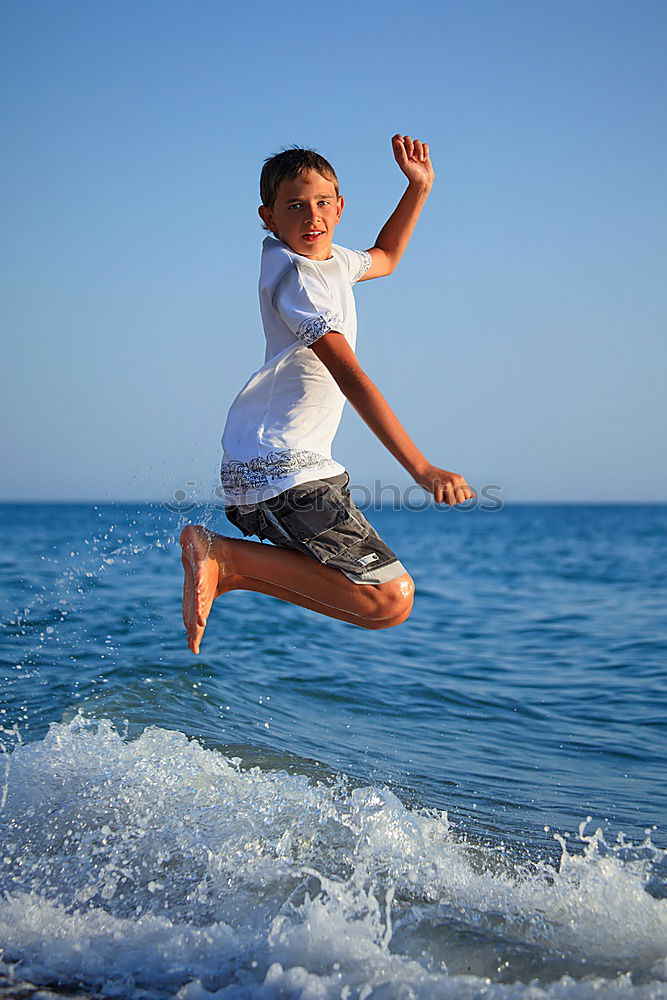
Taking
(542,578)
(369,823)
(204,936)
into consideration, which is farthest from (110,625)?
(542,578)

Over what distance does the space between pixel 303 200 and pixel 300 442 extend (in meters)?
0.89

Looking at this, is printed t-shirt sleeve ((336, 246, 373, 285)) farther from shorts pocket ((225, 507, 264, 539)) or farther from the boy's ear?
shorts pocket ((225, 507, 264, 539))

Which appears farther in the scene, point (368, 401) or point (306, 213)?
point (306, 213)

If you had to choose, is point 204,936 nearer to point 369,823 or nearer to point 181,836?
point 181,836

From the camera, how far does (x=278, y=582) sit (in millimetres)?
3604

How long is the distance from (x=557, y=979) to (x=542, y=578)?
50.6ft

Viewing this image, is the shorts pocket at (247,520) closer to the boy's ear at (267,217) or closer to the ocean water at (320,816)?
the ocean water at (320,816)

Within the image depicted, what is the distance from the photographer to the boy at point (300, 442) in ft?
10.7

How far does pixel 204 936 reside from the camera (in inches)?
121

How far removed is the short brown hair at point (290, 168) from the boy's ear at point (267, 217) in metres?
0.02

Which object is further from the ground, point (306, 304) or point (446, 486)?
point (306, 304)

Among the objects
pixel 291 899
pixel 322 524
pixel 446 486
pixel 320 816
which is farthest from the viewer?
pixel 320 816

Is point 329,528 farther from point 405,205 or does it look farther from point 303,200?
point 405,205

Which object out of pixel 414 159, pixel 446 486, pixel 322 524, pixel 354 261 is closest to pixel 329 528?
pixel 322 524
